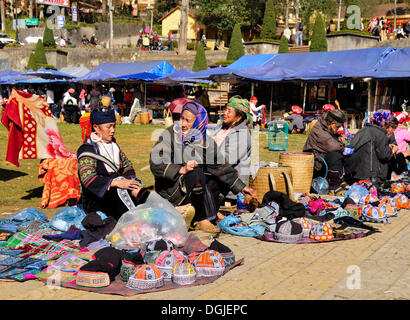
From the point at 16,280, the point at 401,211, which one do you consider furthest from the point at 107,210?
the point at 401,211

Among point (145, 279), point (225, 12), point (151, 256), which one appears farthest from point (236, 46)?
point (145, 279)

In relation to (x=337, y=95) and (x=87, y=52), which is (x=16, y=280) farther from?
(x=87, y=52)

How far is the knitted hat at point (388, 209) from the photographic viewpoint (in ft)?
17.7

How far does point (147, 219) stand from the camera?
4031 millimetres

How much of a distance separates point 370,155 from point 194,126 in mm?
3295

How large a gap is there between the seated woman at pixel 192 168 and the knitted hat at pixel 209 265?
1227 mm

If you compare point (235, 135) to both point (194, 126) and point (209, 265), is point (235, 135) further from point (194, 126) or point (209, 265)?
point (209, 265)

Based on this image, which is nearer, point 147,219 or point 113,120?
point 147,219

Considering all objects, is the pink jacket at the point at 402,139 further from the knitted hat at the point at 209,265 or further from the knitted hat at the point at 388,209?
the knitted hat at the point at 209,265

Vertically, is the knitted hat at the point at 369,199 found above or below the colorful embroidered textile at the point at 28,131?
below

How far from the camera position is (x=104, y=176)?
455 centimetres

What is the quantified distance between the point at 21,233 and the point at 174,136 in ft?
5.62

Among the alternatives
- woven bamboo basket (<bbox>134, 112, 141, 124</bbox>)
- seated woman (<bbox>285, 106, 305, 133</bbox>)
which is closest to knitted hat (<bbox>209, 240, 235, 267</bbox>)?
seated woman (<bbox>285, 106, 305, 133</bbox>)

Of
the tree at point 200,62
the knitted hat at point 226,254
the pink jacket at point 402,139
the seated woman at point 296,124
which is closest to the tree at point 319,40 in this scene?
the tree at point 200,62
